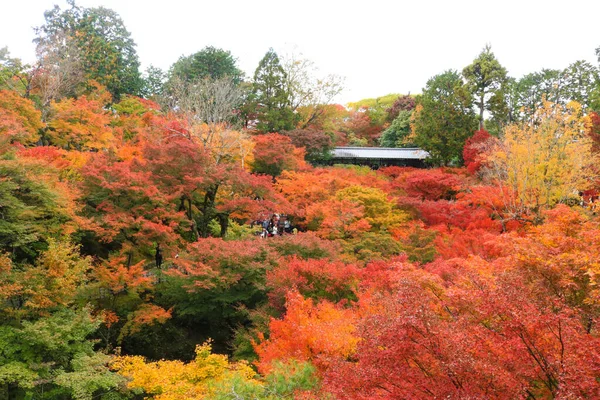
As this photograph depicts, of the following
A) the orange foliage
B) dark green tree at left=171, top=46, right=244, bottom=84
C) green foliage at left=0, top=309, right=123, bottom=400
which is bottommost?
green foliage at left=0, top=309, right=123, bottom=400

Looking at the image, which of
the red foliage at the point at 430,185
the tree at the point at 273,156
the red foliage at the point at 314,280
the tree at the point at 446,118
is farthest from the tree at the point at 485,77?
the red foliage at the point at 314,280

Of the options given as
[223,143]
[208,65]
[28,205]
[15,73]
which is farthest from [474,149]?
[15,73]

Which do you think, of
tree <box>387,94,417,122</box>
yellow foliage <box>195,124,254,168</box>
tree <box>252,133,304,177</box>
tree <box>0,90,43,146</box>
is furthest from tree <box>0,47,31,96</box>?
tree <box>387,94,417,122</box>

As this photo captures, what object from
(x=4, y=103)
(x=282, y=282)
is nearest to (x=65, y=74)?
(x=4, y=103)

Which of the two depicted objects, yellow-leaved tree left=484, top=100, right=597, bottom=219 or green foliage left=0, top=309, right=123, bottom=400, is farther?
yellow-leaved tree left=484, top=100, right=597, bottom=219

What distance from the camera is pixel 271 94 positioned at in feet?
106

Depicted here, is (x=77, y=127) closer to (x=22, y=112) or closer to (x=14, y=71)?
(x=22, y=112)

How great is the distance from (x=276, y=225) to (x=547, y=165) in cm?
1296

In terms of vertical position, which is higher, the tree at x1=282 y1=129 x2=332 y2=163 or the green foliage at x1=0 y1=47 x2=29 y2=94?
the green foliage at x1=0 y1=47 x2=29 y2=94

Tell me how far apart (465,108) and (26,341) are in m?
28.0

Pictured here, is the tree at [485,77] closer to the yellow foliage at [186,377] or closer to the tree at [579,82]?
the tree at [579,82]

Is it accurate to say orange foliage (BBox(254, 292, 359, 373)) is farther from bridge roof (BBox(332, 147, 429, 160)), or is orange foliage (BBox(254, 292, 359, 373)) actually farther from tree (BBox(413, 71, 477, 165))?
bridge roof (BBox(332, 147, 429, 160))

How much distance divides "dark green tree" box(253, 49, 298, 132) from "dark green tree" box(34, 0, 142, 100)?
1075 cm

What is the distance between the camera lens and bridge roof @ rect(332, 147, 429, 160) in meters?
34.8
